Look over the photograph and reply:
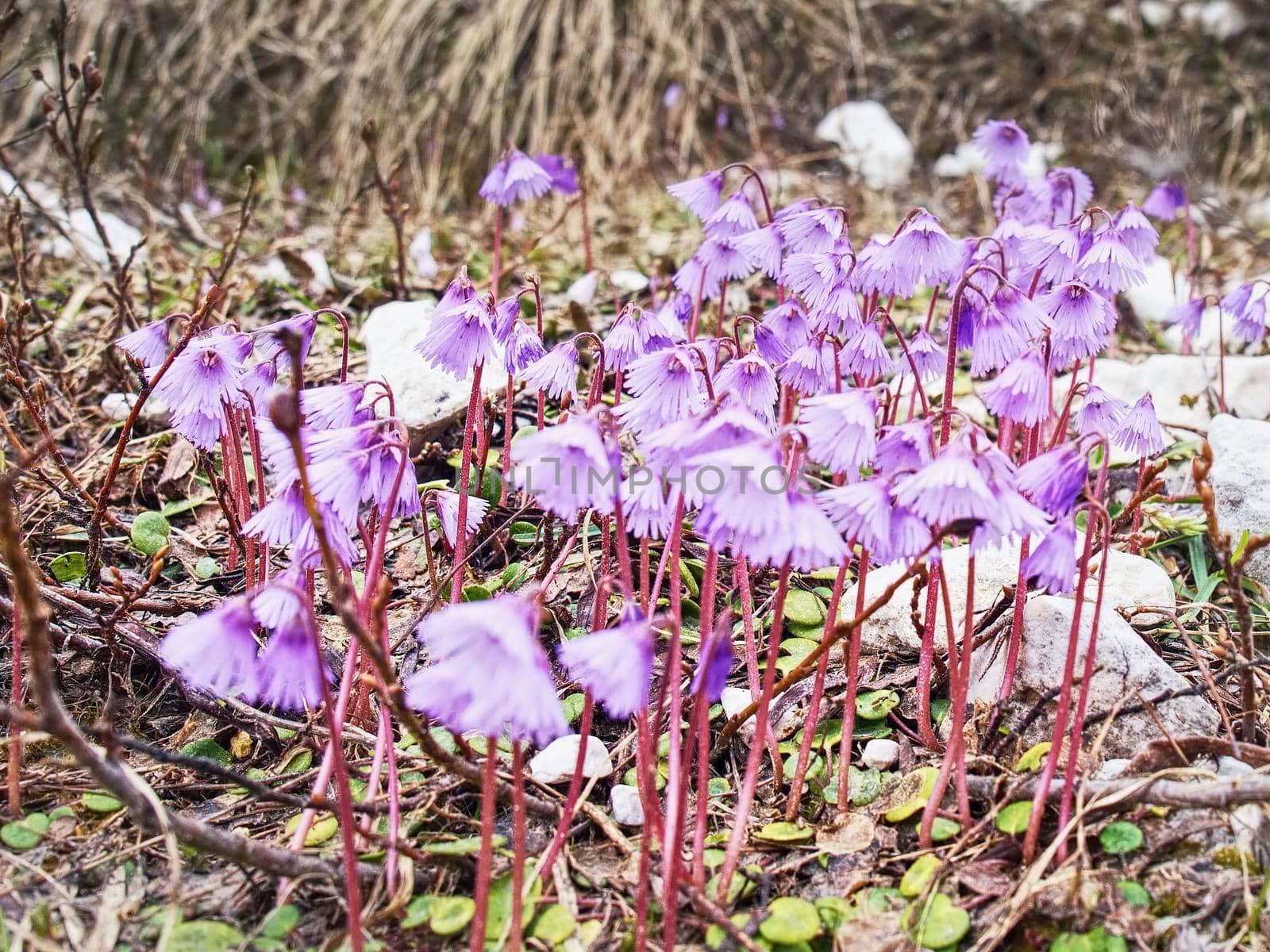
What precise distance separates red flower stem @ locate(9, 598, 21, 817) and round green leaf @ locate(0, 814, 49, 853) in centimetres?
3

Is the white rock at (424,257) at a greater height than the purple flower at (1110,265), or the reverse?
the purple flower at (1110,265)

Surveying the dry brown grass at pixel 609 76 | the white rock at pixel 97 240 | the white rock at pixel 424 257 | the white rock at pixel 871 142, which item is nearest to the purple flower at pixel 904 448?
the white rock at pixel 424 257

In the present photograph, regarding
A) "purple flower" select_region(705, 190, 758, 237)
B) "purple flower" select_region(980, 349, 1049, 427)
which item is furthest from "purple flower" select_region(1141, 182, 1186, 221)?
"purple flower" select_region(980, 349, 1049, 427)

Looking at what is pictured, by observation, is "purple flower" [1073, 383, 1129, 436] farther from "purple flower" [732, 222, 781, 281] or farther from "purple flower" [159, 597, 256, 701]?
"purple flower" [159, 597, 256, 701]

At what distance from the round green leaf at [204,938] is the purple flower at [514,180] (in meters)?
1.83

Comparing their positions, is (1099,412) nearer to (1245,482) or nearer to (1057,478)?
(1057,478)

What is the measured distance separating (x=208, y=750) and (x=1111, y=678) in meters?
1.56

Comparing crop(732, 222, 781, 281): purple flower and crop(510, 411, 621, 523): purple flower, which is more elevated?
crop(732, 222, 781, 281): purple flower

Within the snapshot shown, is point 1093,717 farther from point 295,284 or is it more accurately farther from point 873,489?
point 295,284

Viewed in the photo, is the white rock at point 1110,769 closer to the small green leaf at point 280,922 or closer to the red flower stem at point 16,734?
the small green leaf at point 280,922

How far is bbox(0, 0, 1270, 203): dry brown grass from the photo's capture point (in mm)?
5273

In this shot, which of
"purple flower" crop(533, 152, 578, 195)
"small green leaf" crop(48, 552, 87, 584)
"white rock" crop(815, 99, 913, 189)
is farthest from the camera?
"white rock" crop(815, 99, 913, 189)

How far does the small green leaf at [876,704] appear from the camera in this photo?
187 cm

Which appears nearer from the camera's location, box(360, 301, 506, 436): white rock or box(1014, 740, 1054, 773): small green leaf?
box(1014, 740, 1054, 773): small green leaf
